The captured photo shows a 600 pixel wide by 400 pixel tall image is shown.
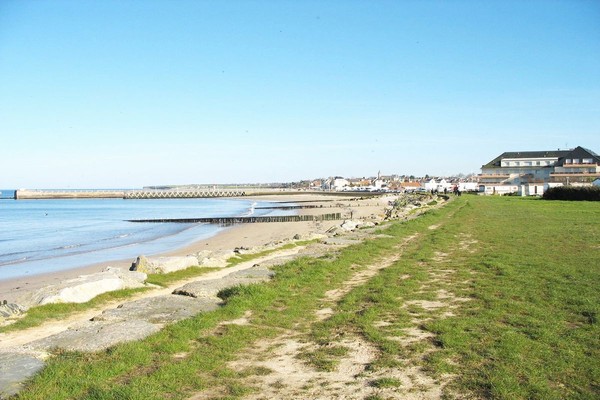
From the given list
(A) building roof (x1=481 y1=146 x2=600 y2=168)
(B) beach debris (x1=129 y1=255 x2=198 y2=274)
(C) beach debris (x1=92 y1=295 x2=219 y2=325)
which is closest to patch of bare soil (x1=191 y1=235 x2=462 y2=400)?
(C) beach debris (x1=92 y1=295 x2=219 y2=325)

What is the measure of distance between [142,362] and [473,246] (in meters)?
13.6

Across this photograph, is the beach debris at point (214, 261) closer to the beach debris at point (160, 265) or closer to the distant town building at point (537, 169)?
the beach debris at point (160, 265)

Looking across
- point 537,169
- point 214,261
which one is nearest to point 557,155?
point 537,169

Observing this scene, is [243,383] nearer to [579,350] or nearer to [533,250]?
[579,350]

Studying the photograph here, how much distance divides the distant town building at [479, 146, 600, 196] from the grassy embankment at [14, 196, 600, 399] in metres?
76.5

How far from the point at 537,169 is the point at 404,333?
10234 cm

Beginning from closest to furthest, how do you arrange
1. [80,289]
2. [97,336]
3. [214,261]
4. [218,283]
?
[97,336] → [80,289] → [218,283] → [214,261]

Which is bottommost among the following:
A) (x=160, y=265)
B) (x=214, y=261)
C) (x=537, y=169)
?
(x=214, y=261)

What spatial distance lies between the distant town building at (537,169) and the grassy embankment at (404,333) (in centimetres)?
7646

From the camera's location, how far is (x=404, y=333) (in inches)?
276

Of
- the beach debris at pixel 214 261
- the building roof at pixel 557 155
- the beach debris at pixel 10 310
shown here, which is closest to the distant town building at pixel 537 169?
the building roof at pixel 557 155

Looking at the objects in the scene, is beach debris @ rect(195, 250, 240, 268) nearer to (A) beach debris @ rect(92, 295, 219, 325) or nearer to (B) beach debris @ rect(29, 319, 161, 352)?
(A) beach debris @ rect(92, 295, 219, 325)

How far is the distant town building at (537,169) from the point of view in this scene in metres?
85.8

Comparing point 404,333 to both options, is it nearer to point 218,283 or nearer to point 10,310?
point 218,283
